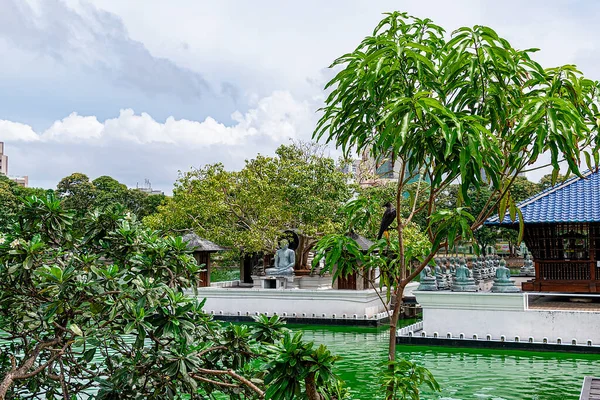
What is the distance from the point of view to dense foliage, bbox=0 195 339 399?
12.6 feet

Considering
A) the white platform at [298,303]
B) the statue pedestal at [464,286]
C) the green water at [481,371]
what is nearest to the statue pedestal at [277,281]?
the white platform at [298,303]

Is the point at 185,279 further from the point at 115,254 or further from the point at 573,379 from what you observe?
the point at 573,379

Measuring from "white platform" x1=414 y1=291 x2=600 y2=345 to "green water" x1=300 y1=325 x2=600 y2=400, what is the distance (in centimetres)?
40

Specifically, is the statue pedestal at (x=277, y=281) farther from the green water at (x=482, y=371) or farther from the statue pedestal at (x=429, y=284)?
the statue pedestal at (x=429, y=284)

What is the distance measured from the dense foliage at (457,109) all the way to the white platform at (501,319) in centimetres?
854

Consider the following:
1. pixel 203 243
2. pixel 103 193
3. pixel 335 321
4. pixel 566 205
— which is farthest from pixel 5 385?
pixel 103 193

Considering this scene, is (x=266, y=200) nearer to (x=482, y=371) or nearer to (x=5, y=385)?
(x=482, y=371)

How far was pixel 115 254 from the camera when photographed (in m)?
4.65

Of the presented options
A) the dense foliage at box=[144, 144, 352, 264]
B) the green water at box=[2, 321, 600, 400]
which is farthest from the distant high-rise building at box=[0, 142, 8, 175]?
the green water at box=[2, 321, 600, 400]

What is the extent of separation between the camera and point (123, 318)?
394cm

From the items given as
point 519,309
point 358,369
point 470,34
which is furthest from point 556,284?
point 470,34

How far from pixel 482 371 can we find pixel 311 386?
25.3ft

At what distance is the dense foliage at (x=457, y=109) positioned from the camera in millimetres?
3230

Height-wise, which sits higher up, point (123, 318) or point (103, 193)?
point (103, 193)
